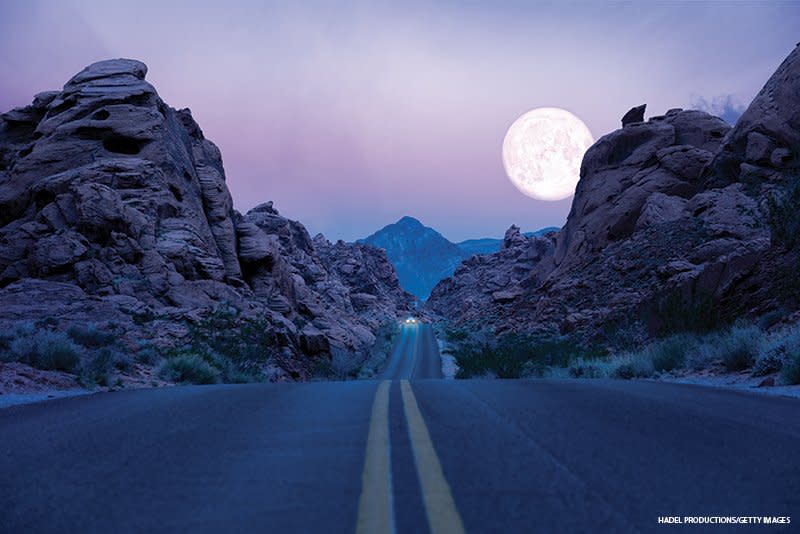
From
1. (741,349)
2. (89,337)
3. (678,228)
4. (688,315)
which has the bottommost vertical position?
(741,349)

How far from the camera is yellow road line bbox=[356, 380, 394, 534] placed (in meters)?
2.81

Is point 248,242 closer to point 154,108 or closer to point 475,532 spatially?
point 154,108

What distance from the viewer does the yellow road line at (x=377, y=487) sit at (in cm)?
281

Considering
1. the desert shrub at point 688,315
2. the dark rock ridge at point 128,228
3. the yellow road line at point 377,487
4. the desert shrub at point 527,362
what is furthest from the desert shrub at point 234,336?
the yellow road line at point 377,487

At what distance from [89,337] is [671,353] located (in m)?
15.6

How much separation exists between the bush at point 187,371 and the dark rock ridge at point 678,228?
43.1ft

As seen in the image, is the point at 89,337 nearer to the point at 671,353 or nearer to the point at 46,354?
the point at 46,354

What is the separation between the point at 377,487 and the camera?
3.42 metres

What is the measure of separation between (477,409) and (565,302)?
126ft

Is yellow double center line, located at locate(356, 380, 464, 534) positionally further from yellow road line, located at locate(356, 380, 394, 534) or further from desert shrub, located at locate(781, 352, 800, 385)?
desert shrub, located at locate(781, 352, 800, 385)

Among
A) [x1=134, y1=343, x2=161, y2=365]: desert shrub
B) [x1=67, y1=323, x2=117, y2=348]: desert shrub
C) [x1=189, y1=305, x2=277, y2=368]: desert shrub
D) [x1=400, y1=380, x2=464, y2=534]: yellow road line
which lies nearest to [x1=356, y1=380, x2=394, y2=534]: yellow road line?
[x1=400, y1=380, x2=464, y2=534]: yellow road line

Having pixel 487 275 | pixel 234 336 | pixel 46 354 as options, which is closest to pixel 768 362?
pixel 46 354

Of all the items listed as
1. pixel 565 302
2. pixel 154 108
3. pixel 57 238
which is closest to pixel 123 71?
pixel 154 108

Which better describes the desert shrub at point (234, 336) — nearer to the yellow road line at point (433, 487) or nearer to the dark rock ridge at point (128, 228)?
the dark rock ridge at point (128, 228)
